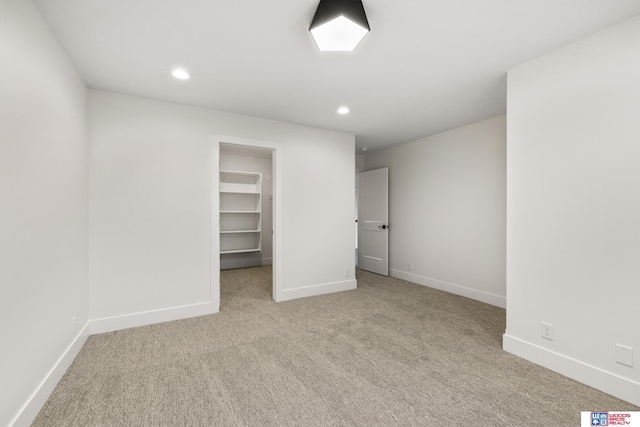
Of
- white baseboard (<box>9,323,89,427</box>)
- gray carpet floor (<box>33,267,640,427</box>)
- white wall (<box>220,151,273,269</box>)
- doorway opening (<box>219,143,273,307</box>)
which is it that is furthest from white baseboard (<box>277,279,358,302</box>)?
white wall (<box>220,151,273,269</box>)

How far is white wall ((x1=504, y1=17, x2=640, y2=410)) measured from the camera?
1.85m

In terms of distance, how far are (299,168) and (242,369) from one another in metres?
2.61

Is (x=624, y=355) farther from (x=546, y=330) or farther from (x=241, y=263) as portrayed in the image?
(x=241, y=263)

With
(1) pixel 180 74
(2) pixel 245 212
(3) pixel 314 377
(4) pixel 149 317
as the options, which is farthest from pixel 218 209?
(2) pixel 245 212

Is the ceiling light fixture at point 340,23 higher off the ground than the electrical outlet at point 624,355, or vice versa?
the ceiling light fixture at point 340,23

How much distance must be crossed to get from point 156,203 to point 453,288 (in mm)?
4194

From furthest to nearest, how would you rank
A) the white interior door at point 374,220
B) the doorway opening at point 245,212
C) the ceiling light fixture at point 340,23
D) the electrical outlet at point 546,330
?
the doorway opening at point 245,212
the white interior door at point 374,220
the electrical outlet at point 546,330
the ceiling light fixture at point 340,23

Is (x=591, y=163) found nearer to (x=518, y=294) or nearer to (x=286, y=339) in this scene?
(x=518, y=294)

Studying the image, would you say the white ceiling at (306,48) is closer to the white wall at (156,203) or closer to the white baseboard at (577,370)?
the white wall at (156,203)

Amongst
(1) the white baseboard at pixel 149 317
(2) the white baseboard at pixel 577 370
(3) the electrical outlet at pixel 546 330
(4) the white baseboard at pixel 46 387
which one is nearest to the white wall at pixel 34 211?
(4) the white baseboard at pixel 46 387

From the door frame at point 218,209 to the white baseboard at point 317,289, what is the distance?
11 cm

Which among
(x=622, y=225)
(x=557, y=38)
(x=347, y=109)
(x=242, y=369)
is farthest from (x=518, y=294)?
(x=347, y=109)

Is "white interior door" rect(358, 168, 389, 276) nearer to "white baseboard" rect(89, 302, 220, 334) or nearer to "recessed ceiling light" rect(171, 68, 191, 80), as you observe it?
"white baseboard" rect(89, 302, 220, 334)

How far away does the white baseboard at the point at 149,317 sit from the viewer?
285 centimetres
